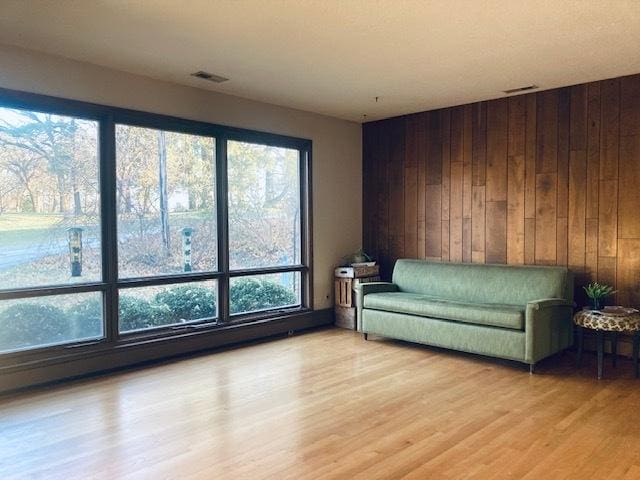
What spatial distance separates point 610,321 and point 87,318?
4.36 meters

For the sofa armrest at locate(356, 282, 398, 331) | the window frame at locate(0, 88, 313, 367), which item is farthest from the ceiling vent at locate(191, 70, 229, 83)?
the sofa armrest at locate(356, 282, 398, 331)

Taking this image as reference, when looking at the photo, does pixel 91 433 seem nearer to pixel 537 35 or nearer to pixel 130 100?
pixel 130 100

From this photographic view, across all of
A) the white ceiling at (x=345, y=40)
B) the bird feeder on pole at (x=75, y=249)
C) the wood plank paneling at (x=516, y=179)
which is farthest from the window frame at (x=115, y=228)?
the wood plank paneling at (x=516, y=179)

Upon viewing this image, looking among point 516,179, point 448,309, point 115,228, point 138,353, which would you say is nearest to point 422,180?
point 516,179

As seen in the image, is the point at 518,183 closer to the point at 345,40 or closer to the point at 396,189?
the point at 396,189

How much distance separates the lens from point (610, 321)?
397 centimetres

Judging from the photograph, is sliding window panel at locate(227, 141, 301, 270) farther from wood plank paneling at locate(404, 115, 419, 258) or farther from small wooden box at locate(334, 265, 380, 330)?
wood plank paneling at locate(404, 115, 419, 258)

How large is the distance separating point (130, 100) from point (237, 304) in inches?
91.1

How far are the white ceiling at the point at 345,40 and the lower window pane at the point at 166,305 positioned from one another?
6.53ft

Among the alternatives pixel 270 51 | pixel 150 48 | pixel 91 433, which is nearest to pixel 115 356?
pixel 91 433

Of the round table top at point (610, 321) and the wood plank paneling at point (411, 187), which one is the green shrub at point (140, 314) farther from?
the round table top at point (610, 321)

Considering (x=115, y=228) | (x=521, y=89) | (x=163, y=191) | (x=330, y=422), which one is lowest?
(x=330, y=422)

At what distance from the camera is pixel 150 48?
378 cm

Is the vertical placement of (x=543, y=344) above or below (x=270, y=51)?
below
